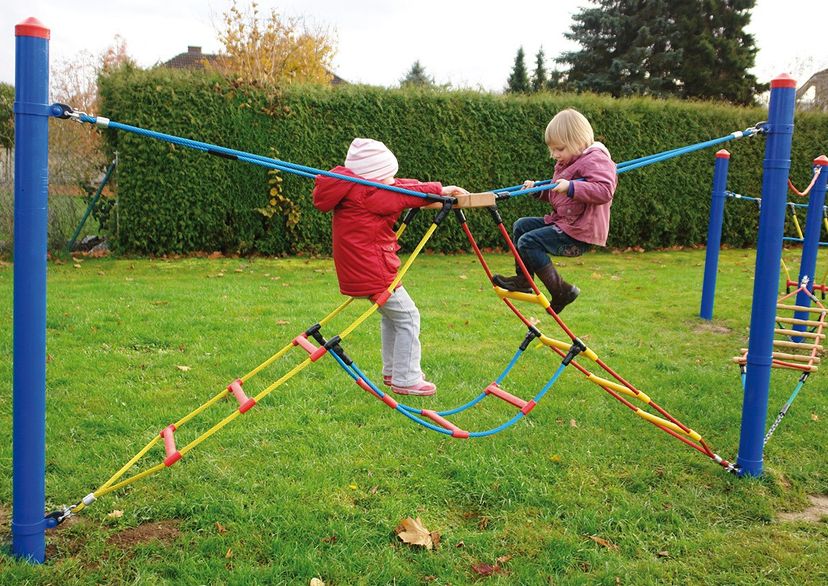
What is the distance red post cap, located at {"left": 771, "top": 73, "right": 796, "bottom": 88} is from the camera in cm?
383

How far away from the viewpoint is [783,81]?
385 centimetres

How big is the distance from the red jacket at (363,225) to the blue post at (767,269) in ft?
5.66


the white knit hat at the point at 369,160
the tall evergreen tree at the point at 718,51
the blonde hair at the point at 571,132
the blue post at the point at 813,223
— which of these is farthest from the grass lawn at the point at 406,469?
the tall evergreen tree at the point at 718,51

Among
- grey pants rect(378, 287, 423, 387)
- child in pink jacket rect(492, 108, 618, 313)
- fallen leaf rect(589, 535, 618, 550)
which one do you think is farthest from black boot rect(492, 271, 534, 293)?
fallen leaf rect(589, 535, 618, 550)

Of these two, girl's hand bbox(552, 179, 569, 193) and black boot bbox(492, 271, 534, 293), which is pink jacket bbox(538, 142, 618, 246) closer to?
girl's hand bbox(552, 179, 569, 193)

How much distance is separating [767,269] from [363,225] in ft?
6.85

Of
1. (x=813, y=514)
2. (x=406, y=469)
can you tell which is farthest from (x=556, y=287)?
(x=813, y=514)

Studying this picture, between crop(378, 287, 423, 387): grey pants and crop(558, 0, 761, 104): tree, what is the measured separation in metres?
22.2

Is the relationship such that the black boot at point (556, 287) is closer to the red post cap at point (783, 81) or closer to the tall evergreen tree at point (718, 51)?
the red post cap at point (783, 81)

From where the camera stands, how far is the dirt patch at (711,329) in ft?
23.4

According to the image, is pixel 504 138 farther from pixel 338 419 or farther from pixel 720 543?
pixel 720 543

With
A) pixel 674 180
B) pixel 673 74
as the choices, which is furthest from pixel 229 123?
pixel 673 74

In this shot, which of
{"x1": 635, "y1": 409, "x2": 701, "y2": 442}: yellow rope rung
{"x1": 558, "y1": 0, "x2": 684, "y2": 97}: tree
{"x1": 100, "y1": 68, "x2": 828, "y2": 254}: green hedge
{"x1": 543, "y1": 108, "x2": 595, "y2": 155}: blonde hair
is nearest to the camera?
{"x1": 543, "y1": 108, "x2": 595, "y2": 155}: blonde hair

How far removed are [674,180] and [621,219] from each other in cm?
125
